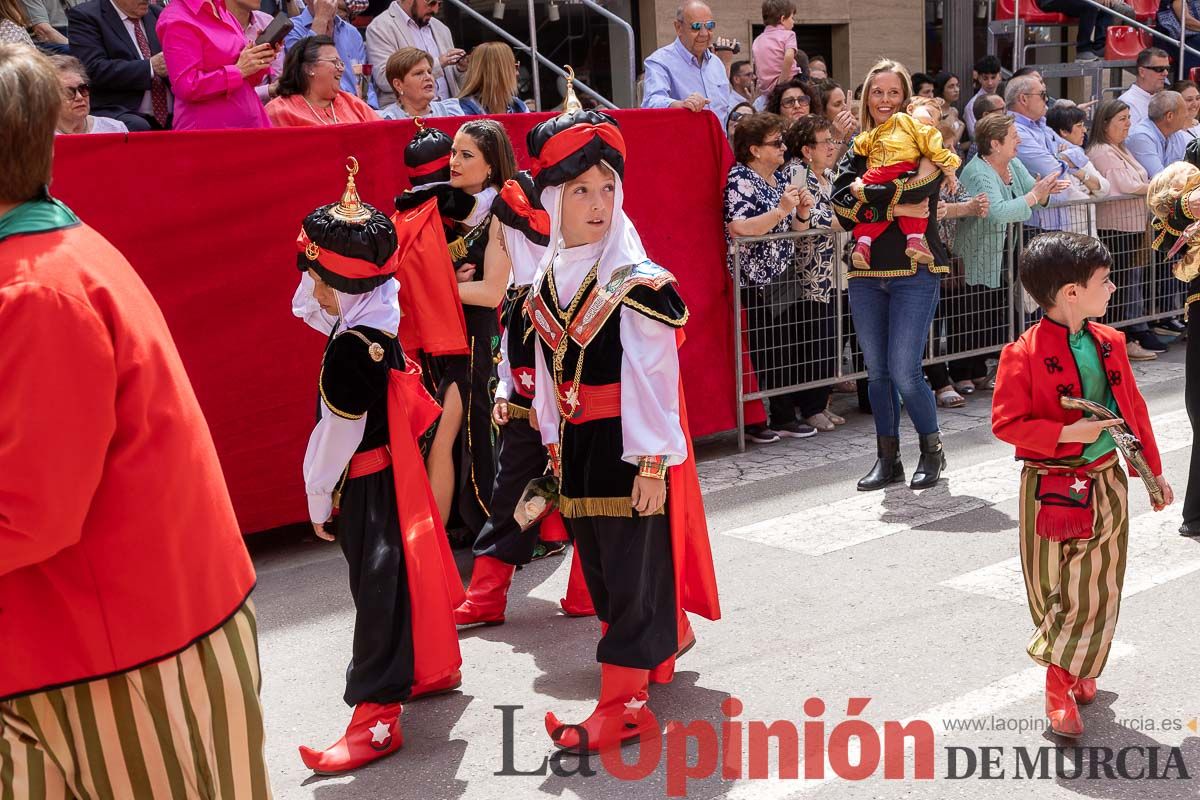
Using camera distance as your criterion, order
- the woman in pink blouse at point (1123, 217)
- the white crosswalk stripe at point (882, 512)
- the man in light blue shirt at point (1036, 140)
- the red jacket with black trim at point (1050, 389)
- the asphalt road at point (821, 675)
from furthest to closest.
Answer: the woman in pink blouse at point (1123, 217), the man in light blue shirt at point (1036, 140), the white crosswalk stripe at point (882, 512), the red jacket with black trim at point (1050, 389), the asphalt road at point (821, 675)

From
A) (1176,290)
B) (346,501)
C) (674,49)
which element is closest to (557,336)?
(346,501)

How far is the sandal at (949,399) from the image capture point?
9.13 metres

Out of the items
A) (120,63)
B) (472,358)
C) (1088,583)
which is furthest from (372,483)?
(120,63)

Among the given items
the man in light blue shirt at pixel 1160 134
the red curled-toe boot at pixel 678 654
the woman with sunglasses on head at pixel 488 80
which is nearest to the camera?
the red curled-toe boot at pixel 678 654

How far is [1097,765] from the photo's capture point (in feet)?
12.5

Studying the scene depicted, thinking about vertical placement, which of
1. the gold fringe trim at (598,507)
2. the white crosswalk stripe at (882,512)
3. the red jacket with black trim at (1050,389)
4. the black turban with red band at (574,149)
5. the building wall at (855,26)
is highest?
the building wall at (855,26)

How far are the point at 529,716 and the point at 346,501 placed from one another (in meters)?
0.97

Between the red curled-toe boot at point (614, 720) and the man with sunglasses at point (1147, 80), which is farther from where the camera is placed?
the man with sunglasses at point (1147, 80)

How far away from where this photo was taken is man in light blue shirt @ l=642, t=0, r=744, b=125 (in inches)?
387

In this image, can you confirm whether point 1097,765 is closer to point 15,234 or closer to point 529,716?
point 529,716

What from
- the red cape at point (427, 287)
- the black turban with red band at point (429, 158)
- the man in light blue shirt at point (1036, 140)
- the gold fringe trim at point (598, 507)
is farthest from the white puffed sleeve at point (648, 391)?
the man in light blue shirt at point (1036, 140)

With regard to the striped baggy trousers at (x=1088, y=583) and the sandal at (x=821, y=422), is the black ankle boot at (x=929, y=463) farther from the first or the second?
the striped baggy trousers at (x=1088, y=583)

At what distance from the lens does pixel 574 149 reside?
13.2 feet

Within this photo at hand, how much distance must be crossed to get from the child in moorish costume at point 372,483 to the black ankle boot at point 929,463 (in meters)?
3.55
